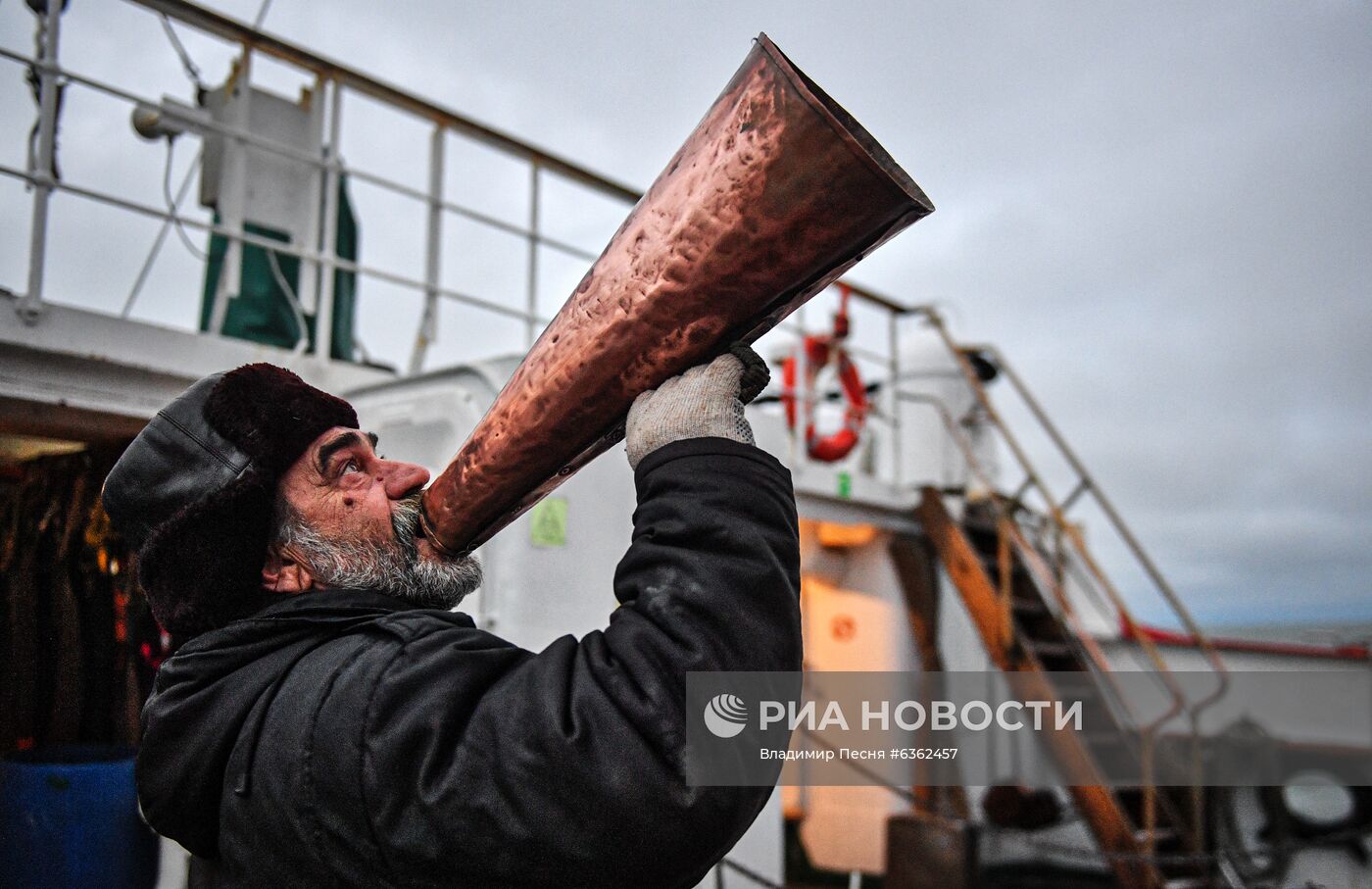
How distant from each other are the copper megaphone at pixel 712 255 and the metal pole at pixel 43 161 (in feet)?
8.75

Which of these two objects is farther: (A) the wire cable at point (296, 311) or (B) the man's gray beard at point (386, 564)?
(A) the wire cable at point (296, 311)

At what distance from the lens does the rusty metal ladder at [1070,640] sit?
5.23 metres

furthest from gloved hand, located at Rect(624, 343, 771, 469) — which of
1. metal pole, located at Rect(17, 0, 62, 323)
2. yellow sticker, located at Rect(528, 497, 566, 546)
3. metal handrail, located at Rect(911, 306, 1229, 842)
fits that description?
metal handrail, located at Rect(911, 306, 1229, 842)

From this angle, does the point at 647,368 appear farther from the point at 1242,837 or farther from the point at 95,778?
the point at 1242,837

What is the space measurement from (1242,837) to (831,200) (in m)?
7.54

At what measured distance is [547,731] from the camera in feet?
2.93

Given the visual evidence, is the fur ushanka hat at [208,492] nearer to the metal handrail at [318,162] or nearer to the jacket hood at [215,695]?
the jacket hood at [215,695]

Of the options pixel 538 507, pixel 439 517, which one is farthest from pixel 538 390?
pixel 538 507

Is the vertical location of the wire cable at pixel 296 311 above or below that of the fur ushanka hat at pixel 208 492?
above

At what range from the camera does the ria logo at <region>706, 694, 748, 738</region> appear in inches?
35.6

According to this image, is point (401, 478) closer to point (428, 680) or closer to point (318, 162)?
point (428, 680)

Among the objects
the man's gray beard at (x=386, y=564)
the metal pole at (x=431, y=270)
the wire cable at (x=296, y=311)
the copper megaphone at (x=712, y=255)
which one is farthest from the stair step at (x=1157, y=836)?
the copper megaphone at (x=712, y=255)

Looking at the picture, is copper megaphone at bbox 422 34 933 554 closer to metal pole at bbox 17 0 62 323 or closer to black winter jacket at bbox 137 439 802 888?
black winter jacket at bbox 137 439 802 888

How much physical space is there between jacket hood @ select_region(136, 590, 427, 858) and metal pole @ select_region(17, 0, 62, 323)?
2.43 meters
